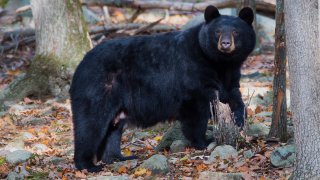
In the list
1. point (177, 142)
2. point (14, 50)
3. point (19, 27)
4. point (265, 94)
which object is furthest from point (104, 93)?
point (19, 27)

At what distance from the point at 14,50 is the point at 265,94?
7480 mm

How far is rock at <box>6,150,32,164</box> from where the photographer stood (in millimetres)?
7723

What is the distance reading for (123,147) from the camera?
27.6 ft

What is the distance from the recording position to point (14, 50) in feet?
51.1

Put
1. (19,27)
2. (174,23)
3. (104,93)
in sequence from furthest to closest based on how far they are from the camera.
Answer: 1. (174,23)
2. (19,27)
3. (104,93)

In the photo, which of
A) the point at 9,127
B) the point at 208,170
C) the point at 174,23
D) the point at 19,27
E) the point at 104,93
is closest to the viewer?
the point at 208,170

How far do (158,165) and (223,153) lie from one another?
2.37 ft

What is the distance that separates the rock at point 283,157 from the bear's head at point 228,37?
1.55m

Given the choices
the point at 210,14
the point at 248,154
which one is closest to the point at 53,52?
the point at 210,14

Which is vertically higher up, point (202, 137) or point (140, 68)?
point (140, 68)

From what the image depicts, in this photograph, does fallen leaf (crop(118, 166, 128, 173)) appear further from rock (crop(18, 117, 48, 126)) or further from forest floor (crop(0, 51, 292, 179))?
rock (crop(18, 117, 48, 126))

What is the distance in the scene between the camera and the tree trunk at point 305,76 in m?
5.20

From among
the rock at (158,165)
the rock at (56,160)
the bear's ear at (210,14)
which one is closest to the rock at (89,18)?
the rock at (56,160)

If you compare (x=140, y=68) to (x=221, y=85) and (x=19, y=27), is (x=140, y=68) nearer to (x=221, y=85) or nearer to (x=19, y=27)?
(x=221, y=85)
